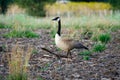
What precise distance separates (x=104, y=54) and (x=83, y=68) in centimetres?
227

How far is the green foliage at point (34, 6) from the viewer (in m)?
43.1

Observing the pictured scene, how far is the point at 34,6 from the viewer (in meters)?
43.7

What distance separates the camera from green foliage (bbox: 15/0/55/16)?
4312cm

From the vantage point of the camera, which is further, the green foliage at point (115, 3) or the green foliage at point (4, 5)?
the green foliage at point (115, 3)

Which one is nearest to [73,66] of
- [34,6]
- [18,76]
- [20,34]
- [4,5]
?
[18,76]

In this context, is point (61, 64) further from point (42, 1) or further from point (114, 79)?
point (42, 1)

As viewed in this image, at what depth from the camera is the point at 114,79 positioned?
9117mm

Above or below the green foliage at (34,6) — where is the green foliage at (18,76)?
above

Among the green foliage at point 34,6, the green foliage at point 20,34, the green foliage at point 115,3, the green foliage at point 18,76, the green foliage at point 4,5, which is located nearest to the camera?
the green foliage at point 18,76

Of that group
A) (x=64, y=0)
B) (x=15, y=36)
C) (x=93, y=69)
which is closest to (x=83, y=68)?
(x=93, y=69)

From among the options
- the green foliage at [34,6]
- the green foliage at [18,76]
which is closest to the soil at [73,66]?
the green foliage at [18,76]

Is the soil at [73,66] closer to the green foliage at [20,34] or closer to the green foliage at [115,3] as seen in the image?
the green foliage at [20,34]

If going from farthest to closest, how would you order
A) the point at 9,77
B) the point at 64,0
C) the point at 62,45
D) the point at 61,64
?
the point at 64,0 < the point at 62,45 < the point at 61,64 < the point at 9,77

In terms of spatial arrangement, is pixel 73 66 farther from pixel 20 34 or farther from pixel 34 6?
pixel 34 6
